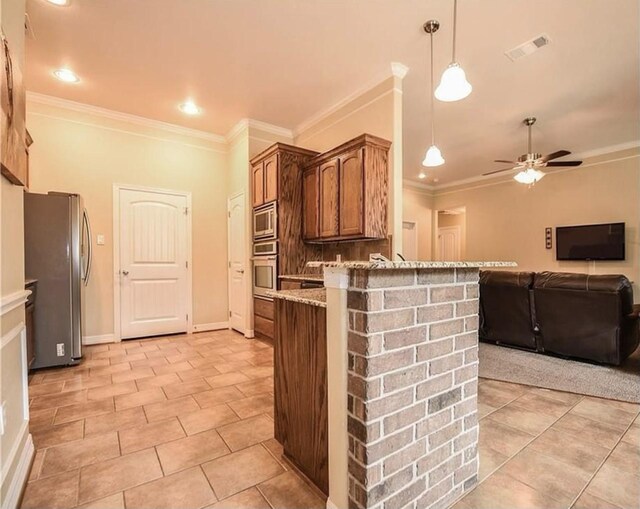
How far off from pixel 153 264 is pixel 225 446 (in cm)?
315

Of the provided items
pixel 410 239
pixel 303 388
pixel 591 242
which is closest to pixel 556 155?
pixel 591 242

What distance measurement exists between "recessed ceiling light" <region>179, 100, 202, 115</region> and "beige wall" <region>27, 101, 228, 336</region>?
0.59 metres

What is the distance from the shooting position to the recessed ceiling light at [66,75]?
3.16m

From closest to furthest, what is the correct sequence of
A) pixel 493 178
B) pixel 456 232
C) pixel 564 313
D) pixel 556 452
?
1. pixel 556 452
2. pixel 564 313
3. pixel 493 178
4. pixel 456 232

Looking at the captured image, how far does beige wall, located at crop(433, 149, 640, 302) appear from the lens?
5.04m

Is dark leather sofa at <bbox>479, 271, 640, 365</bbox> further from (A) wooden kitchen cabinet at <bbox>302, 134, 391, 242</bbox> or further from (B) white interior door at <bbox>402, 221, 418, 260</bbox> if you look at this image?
(B) white interior door at <bbox>402, 221, 418, 260</bbox>

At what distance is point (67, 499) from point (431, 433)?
1618 mm

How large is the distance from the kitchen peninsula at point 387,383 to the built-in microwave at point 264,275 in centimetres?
232

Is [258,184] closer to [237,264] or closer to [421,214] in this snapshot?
[237,264]

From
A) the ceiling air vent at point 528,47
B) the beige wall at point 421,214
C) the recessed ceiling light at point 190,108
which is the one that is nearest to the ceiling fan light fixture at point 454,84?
the ceiling air vent at point 528,47

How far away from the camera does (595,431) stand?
1.93 m

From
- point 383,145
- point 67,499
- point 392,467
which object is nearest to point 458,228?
point 383,145

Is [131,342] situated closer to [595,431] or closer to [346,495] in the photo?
[346,495]

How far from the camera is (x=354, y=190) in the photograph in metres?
3.23
